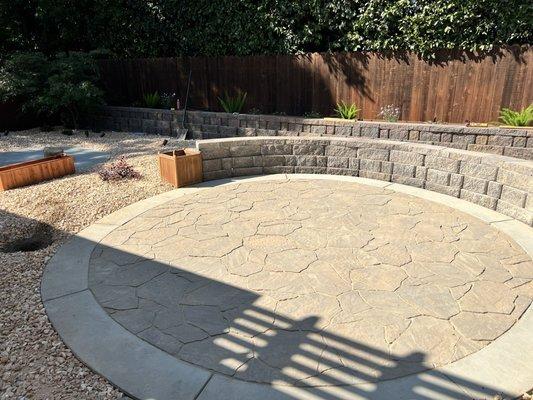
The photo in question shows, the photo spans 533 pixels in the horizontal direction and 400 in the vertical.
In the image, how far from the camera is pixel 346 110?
9227mm

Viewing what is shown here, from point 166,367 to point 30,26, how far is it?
49.7 feet

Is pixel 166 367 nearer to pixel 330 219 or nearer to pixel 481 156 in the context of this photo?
pixel 330 219

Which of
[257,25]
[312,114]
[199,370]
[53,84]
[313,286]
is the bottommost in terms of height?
[199,370]

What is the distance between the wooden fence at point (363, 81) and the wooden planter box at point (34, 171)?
5426 millimetres

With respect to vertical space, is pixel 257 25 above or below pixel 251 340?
above

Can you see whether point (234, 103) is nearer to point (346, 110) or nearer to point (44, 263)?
point (346, 110)

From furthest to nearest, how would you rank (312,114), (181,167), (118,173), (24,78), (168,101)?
(168,101)
(24,78)
(312,114)
(118,173)
(181,167)

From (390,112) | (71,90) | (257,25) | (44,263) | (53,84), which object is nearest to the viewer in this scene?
(44,263)

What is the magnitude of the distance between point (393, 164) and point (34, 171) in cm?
620

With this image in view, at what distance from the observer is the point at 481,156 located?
5.56 m

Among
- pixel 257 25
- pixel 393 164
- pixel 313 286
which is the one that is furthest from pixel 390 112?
pixel 313 286

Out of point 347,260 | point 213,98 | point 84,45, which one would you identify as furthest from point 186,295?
point 84,45

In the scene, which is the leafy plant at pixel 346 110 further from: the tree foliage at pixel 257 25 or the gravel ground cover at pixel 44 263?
the gravel ground cover at pixel 44 263

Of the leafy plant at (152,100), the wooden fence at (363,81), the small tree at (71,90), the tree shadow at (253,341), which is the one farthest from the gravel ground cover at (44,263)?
the wooden fence at (363,81)
